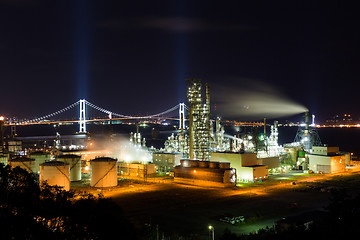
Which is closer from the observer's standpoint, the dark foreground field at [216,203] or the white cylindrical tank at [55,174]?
the dark foreground field at [216,203]

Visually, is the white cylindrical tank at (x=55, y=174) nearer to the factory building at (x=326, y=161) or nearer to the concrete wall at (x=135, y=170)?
the concrete wall at (x=135, y=170)

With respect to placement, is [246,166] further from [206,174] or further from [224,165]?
[206,174]

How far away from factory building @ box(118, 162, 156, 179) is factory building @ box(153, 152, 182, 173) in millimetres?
2838

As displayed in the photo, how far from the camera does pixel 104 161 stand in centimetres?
3016

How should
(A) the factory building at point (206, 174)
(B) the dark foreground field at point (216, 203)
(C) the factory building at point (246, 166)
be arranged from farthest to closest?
(C) the factory building at point (246, 166)
(A) the factory building at point (206, 174)
(B) the dark foreground field at point (216, 203)

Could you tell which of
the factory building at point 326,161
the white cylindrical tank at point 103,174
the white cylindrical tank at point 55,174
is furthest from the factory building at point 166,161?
the factory building at point 326,161

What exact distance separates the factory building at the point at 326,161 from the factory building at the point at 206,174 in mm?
11680

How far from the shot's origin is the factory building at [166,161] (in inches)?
1561

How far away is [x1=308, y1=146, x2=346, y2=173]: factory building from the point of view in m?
35.7

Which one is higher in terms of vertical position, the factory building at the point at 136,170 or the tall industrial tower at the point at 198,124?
the tall industrial tower at the point at 198,124

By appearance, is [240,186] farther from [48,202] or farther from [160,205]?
[48,202]

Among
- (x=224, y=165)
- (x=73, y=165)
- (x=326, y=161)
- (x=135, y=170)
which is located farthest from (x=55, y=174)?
(x=326, y=161)

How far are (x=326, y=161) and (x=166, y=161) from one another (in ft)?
53.2

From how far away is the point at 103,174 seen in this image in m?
29.7
